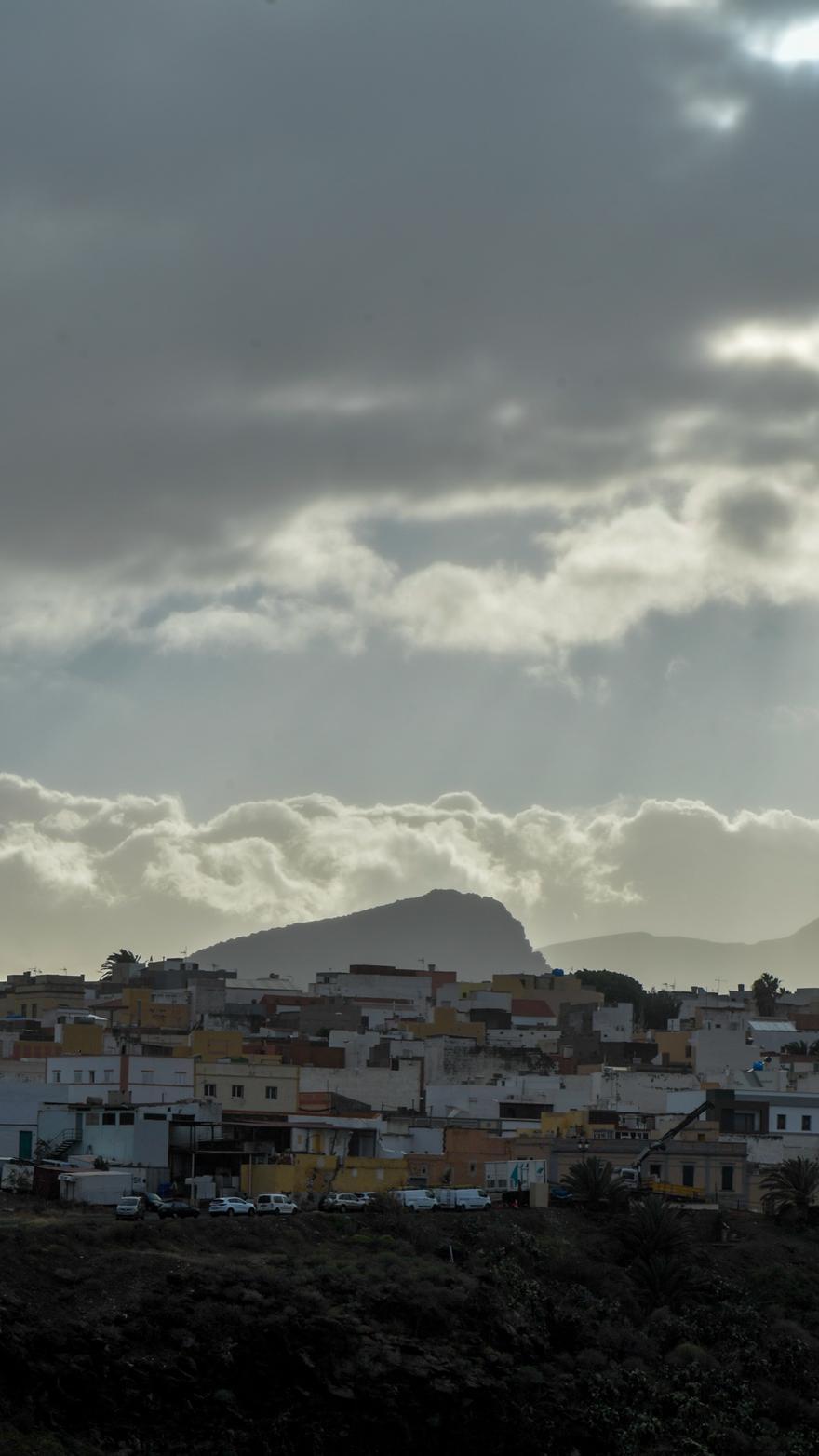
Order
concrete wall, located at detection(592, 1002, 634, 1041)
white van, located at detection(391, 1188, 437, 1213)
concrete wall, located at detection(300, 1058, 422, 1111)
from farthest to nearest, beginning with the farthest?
concrete wall, located at detection(592, 1002, 634, 1041)
concrete wall, located at detection(300, 1058, 422, 1111)
white van, located at detection(391, 1188, 437, 1213)

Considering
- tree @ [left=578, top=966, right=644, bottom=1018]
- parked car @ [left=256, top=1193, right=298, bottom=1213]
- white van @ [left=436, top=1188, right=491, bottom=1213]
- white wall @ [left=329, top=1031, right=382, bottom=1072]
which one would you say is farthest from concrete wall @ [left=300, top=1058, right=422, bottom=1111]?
tree @ [left=578, top=966, right=644, bottom=1018]

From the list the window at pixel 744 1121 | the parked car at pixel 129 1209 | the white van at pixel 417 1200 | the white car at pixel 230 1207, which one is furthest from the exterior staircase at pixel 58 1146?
the window at pixel 744 1121

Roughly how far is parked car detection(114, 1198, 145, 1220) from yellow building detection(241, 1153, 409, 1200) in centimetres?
762

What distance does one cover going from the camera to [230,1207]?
226 feet

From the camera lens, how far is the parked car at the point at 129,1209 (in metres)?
66.2

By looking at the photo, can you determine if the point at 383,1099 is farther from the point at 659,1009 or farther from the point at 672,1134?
the point at 659,1009

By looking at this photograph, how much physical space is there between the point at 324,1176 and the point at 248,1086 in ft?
45.3

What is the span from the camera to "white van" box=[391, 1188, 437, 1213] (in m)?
74.2

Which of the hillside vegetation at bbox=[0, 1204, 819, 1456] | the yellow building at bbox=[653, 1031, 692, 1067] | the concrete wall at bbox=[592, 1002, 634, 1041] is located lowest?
the hillside vegetation at bbox=[0, 1204, 819, 1456]

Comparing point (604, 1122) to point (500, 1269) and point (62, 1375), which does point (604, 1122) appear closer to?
point (500, 1269)

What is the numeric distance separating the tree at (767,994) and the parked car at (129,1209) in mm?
94347

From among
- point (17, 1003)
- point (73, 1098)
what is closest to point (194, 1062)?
point (73, 1098)

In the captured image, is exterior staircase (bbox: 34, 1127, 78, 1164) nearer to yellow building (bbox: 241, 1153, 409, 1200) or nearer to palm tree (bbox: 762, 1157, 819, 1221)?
yellow building (bbox: 241, 1153, 409, 1200)

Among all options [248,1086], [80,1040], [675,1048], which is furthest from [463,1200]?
[675,1048]
